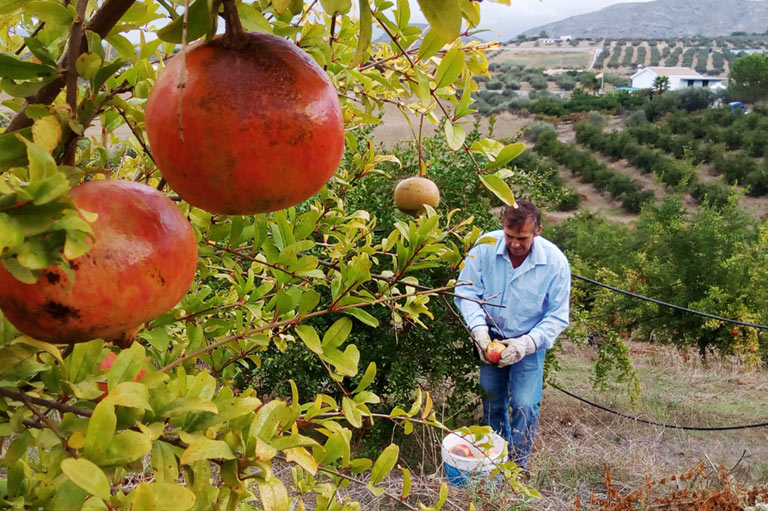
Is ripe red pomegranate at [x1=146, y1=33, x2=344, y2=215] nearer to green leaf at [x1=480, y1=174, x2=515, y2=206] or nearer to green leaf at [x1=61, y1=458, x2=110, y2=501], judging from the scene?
green leaf at [x1=61, y1=458, x2=110, y2=501]

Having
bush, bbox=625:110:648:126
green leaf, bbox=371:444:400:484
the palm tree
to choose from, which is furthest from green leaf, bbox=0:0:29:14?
the palm tree

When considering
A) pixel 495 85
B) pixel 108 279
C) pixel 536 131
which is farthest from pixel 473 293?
pixel 495 85

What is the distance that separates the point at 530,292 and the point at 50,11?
3.17m

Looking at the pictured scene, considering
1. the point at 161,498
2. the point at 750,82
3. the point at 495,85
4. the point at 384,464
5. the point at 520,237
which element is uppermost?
the point at 161,498

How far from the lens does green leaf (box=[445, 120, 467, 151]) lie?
2.86 ft

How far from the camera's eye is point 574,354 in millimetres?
6910

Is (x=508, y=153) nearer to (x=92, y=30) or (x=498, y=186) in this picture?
(x=498, y=186)

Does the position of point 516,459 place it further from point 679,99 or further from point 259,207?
point 679,99

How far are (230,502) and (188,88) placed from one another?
486 millimetres

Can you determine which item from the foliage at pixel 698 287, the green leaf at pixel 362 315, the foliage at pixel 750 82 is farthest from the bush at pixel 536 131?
the green leaf at pixel 362 315

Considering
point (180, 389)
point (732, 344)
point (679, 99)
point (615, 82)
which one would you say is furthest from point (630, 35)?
point (180, 389)

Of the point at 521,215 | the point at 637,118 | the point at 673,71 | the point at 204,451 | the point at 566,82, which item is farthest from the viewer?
the point at 673,71

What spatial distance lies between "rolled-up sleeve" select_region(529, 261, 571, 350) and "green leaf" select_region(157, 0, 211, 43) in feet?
10.1

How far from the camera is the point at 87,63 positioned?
24.2 inches
